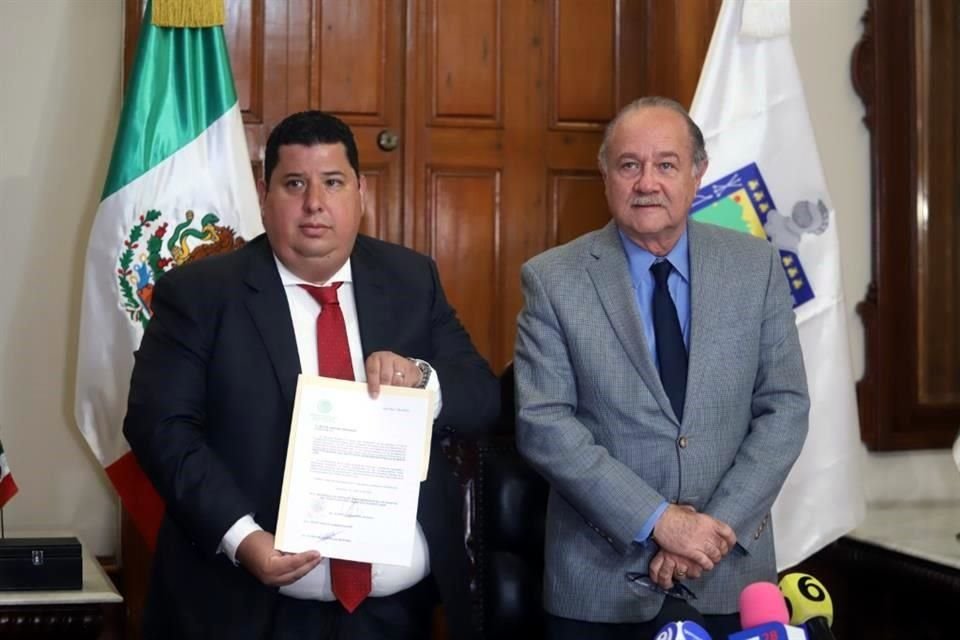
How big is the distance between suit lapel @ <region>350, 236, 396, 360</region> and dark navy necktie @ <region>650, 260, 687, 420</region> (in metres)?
0.56

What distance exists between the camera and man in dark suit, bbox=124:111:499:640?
7.48 ft

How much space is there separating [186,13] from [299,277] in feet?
4.55

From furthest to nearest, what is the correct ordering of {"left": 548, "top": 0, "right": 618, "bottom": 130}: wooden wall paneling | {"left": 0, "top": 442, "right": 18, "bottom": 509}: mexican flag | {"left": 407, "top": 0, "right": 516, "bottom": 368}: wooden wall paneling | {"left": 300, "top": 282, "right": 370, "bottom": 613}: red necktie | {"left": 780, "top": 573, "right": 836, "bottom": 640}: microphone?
{"left": 548, "top": 0, "right": 618, "bottom": 130}: wooden wall paneling → {"left": 407, "top": 0, "right": 516, "bottom": 368}: wooden wall paneling → {"left": 0, "top": 442, "right": 18, "bottom": 509}: mexican flag → {"left": 300, "top": 282, "right": 370, "bottom": 613}: red necktie → {"left": 780, "top": 573, "right": 836, "bottom": 640}: microphone

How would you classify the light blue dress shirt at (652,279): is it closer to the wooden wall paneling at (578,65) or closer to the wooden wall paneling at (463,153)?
the wooden wall paneling at (463,153)

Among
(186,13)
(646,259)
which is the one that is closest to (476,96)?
(186,13)

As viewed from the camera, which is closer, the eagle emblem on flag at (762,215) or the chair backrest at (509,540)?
the chair backrest at (509,540)

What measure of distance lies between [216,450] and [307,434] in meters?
0.24

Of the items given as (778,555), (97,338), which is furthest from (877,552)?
(97,338)

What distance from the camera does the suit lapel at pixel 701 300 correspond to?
8.15 ft

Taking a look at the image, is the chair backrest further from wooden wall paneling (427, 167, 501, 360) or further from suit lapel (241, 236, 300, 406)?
wooden wall paneling (427, 167, 501, 360)

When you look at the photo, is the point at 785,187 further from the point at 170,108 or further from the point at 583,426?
the point at 170,108

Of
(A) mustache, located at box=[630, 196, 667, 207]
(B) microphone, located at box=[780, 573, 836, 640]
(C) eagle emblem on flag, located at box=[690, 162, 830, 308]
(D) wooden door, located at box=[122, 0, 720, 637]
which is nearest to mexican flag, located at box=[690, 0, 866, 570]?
(C) eagle emblem on flag, located at box=[690, 162, 830, 308]

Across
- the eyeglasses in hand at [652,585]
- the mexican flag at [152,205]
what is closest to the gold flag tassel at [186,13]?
the mexican flag at [152,205]

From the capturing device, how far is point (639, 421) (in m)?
2.47
